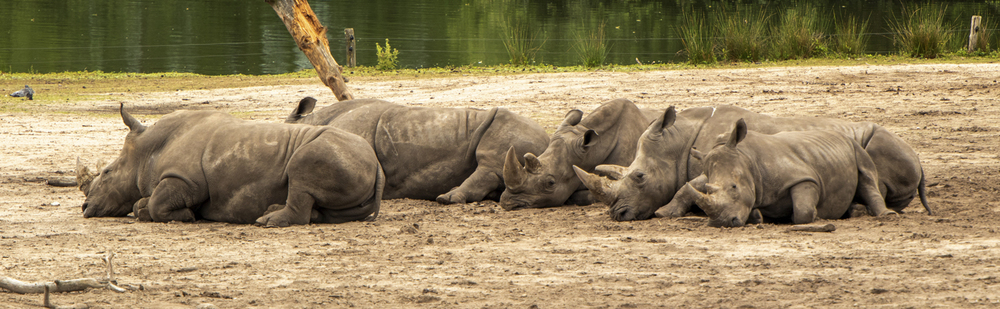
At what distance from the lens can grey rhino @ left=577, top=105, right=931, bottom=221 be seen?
21.7ft

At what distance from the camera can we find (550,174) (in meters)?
7.48

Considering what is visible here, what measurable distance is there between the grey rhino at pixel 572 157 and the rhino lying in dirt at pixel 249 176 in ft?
3.88

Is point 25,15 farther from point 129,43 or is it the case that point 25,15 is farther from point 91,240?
point 91,240

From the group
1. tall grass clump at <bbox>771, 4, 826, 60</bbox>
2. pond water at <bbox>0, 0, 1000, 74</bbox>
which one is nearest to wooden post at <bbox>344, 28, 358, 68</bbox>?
pond water at <bbox>0, 0, 1000, 74</bbox>

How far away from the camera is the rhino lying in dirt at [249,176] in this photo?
6.52 m

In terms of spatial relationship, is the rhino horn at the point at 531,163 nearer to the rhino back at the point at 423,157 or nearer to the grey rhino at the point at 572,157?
the grey rhino at the point at 572,157

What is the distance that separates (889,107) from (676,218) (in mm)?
7329

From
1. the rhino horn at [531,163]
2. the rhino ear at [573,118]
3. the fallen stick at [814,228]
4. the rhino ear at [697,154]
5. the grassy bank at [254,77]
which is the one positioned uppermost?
the rhino ear at [573,118]

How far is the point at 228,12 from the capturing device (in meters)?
36.5

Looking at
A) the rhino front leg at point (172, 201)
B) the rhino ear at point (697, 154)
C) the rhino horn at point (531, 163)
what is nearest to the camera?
the rhino ear at point (697, 154)

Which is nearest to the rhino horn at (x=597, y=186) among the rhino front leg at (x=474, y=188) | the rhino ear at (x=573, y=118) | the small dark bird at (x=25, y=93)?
the rhino ear at (x=573, y=118)

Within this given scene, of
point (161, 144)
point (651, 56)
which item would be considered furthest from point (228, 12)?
point (161, 144)

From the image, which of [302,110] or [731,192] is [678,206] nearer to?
[731,192]

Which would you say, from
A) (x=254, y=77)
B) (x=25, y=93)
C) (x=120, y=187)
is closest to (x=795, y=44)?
(x=254, y=77)
